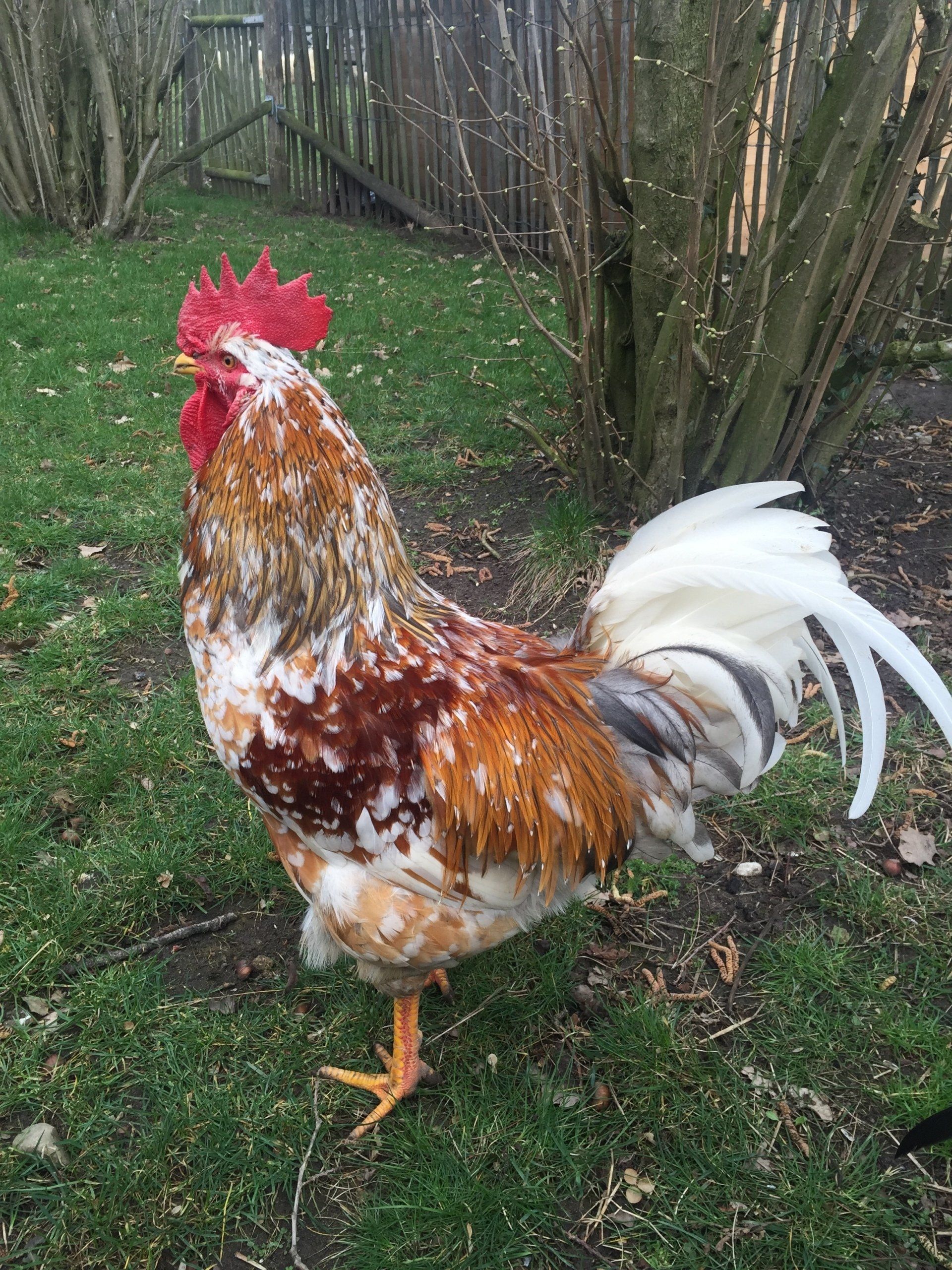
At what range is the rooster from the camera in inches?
80.4

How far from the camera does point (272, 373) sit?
6.85 feet

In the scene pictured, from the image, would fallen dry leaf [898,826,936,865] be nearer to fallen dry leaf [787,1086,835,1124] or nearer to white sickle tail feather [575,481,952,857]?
fallen dry leaf [787,1086,835,1124]

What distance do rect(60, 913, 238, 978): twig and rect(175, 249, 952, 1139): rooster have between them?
27.5 inches

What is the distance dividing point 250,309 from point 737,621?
155 centimetres

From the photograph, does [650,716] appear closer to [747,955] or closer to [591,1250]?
[747,955]

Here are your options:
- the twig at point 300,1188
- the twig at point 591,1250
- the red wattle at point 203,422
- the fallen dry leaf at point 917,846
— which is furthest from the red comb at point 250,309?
the fallen dry leaf at point 917,846

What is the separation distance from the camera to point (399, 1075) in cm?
248

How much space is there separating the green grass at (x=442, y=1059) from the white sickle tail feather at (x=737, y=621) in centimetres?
77

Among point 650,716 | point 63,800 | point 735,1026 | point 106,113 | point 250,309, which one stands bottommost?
point 735,1026

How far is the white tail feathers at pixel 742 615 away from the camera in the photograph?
80.8 inches

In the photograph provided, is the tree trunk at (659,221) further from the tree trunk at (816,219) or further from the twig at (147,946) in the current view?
the twig at (147,946)

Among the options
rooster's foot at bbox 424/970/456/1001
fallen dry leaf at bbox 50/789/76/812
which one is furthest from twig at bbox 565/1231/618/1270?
fallen dry leaf at bbox 50/789/76/812

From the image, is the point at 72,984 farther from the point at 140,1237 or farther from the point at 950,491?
the point at 950,491

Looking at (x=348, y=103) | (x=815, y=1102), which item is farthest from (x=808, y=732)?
(x=348, y=103)
